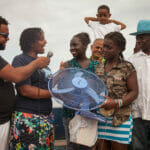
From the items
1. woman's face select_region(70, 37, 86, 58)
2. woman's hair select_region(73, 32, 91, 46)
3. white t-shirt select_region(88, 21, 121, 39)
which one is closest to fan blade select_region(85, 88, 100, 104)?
woman's face select_region(70, 37, 86, 58)

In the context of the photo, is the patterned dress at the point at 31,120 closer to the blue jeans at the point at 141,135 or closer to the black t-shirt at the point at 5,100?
the black t-shirt at the point at 5,100

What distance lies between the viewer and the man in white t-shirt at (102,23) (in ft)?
16.7

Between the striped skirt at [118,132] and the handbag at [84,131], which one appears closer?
the handbag at [84,131]

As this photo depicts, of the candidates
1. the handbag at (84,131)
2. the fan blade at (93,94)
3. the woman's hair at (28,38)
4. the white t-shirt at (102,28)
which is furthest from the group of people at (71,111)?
the white t-shirt at (102,28)

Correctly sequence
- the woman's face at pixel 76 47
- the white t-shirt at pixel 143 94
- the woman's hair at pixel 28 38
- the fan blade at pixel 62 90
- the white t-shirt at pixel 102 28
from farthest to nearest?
the white t-shirt at pixel 102 28 < the woman's face at pixel 76 47 < the white t-shirt at pixel 143 94 < the woman's hair at pixel 28 38 < the fan blade at pixel 62 90

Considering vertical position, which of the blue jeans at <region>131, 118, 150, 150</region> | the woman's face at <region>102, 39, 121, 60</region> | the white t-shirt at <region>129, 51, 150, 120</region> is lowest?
the blue jeans at <region>131, 118, 150, 150</region>

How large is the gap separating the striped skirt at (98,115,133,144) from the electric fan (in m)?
0.41

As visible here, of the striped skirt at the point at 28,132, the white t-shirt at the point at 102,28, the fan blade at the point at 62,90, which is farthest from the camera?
the white t-shirt at the point at 102,28

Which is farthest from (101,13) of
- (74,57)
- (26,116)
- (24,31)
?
(26,116)

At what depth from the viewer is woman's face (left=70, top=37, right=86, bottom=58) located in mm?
2957

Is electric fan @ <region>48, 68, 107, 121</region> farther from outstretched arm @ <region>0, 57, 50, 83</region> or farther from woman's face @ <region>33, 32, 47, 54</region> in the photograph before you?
woman's face @ <region>33, 32, 47, 54</region>

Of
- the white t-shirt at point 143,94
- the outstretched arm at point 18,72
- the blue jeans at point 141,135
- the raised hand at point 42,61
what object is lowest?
the blue jeans at point 141,135

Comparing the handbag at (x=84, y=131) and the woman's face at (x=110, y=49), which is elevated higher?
the woman's face at (x=110, y=49)

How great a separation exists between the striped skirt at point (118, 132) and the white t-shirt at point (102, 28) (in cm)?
293
